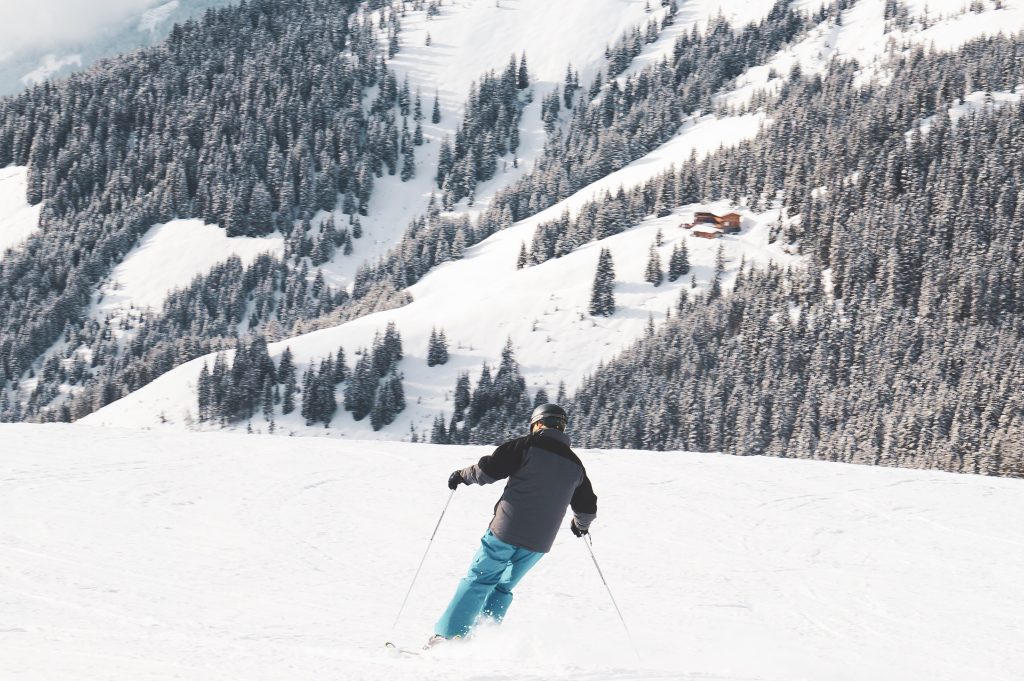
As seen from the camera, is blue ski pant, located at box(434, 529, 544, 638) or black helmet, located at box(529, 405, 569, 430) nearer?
blue ski pant, located at box(434, 529, 544, 638)

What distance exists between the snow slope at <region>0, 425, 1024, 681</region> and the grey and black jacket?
95 cm

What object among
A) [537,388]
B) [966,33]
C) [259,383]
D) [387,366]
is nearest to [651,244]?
[537,388]

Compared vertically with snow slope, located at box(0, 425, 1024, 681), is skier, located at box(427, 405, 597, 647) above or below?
above

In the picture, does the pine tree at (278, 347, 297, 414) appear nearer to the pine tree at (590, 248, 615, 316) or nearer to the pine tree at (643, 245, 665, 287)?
the pine tree at (590, 248, 615, 316)

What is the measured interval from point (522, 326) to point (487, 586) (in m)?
96.6

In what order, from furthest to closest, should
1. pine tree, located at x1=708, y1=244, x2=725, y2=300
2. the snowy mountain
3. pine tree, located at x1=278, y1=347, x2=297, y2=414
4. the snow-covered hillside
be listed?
the snow-covered hillside < pine tree, located at x1=708, y1=244, x2=725, y2=300 < the snowy mountain < pine tree, located at x1=278, y1=347, x2=297, y2=414

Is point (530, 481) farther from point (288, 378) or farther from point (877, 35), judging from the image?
point (877, 35)

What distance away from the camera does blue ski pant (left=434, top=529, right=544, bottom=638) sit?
24.0 feet

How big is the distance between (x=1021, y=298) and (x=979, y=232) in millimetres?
11960

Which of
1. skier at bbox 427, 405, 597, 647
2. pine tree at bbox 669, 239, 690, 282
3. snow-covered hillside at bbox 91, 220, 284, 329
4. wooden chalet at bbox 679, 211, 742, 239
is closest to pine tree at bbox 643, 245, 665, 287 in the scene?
pine tree at bbox 669, 239, 690, 282

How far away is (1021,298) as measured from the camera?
321ft

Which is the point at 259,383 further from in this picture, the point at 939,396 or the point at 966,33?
the point at 966,33

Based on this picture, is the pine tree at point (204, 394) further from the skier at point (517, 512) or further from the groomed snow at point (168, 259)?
the skier at point (517, 512)

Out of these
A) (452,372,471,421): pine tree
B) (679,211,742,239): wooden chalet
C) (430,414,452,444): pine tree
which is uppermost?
(679,211,742,239): wooden chalet
